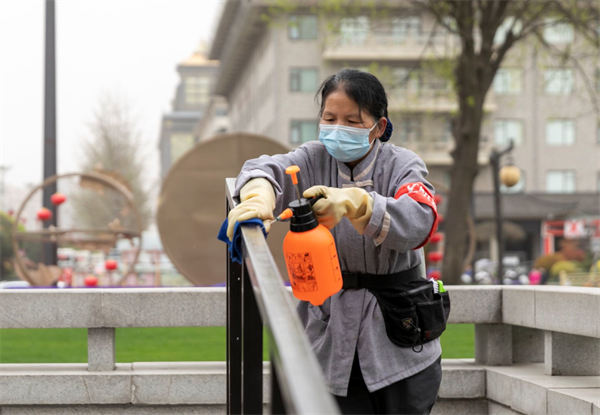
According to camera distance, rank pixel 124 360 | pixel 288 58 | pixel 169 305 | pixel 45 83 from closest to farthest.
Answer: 1. pixel 169 305
2. pixel 124 360
3. pixel 45 83
4. pixel 288 58

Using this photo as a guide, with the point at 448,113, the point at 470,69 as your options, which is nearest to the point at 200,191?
the point at 470,69

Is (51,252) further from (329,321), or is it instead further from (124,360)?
(329,321)

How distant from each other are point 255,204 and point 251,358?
0.42 meters

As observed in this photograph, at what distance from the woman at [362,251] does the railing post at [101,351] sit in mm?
2380

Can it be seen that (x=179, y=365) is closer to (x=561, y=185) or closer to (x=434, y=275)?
(x=434, y=275)

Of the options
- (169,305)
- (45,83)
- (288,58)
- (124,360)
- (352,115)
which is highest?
(288,58)

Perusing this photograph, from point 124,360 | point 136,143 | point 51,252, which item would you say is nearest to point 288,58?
point 136,143

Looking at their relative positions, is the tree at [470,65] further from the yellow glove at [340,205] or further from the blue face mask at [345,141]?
the yellow glove at [340,205]

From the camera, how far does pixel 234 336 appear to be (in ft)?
9.37

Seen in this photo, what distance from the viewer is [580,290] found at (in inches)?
169

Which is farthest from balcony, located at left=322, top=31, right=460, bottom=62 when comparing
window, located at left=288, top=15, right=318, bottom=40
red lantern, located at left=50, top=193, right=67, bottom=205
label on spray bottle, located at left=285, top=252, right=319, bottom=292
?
label on spray bottle, located at left=285, top=252, right=319, bottom=292

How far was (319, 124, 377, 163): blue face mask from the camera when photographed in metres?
2.51

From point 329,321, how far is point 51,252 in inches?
471

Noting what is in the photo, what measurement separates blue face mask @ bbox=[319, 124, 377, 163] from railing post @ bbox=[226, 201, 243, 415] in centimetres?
52
